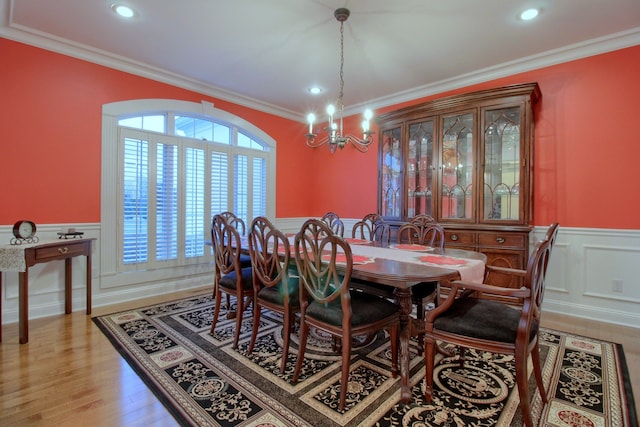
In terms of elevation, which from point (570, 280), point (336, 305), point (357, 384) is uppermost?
point (336, 305)

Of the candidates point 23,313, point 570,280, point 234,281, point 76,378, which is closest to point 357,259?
point 234,281

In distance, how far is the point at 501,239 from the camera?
3.18 m

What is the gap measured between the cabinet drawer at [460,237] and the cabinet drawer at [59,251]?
378 cm

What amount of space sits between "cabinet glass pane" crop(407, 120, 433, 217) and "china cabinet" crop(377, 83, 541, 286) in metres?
0.01

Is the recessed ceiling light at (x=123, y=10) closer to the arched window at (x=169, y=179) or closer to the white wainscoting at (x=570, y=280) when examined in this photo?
the arched window at (x=169, y=179)

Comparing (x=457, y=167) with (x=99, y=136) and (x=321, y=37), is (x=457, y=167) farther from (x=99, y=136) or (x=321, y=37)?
(x=99, y=136)

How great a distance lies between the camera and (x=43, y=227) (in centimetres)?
305

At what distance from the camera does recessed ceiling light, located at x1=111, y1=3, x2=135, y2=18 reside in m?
2.49

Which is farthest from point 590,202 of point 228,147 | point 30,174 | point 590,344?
point 30,174

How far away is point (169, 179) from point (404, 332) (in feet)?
10.8

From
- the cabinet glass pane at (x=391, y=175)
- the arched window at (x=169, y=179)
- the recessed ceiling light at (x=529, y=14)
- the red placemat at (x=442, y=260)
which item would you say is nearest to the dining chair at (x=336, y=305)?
the red placemat at (x=442, y=260)

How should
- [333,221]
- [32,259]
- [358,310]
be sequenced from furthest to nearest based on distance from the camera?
[333,221] → [32,259] → [358,310]

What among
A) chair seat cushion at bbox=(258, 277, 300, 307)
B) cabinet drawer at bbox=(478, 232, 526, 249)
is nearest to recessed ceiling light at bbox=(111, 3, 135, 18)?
chair seat cushion at bbox=(258, 277, 300, 307)

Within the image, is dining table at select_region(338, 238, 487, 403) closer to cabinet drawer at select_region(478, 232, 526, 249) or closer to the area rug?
the area rug
